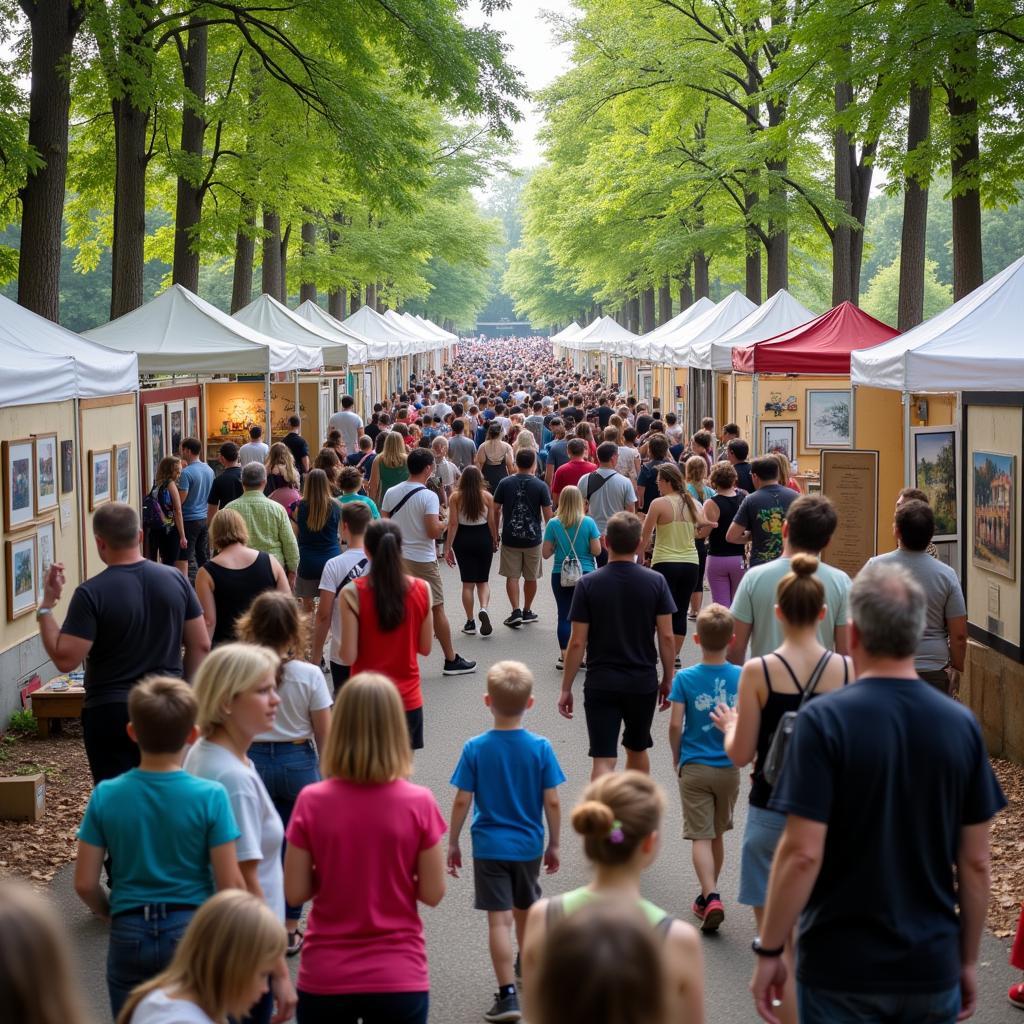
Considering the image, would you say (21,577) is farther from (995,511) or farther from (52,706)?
(995,511)

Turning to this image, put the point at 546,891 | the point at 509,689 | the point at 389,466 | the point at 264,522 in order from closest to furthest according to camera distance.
Answer: the point at 509,689 < the point at 546,891 < the point at 264,522 < the point at 389,466

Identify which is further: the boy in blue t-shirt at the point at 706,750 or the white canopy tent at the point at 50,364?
the white canopy tent at the point at 50,364

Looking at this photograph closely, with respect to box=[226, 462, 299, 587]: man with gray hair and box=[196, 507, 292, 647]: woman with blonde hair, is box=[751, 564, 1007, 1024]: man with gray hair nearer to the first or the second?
box=[196, 507, 292, 647]: woman with blonde hair

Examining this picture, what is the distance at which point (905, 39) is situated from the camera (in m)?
14.3

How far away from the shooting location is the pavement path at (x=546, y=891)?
19.1 ft

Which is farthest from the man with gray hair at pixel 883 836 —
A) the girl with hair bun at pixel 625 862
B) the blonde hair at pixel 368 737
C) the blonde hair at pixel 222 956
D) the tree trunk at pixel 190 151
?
the tree trunk at pixel 190 151

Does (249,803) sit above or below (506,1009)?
above

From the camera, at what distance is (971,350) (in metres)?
9.87

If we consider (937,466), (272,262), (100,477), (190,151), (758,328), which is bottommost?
(100,477)

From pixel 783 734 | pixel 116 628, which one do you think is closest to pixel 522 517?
pixel 116 628

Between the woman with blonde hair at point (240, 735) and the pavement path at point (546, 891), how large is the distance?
1.53 metres

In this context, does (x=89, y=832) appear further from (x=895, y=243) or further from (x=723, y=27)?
(x=895, y=243)

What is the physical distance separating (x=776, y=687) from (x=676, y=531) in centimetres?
598

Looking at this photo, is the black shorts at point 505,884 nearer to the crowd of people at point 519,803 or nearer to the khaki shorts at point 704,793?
the crowd of people at point 519,803
